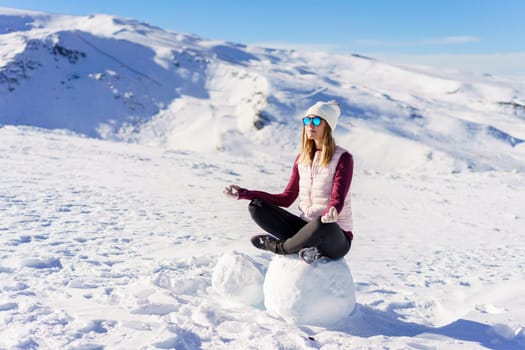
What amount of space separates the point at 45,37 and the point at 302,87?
1660cm

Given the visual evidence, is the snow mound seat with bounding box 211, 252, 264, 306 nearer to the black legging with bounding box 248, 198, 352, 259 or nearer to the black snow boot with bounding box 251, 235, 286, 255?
the black snow boot with bounding box 251, 235, 286, 255

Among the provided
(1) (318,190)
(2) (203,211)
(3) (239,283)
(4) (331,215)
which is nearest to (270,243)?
(3) (239,283)

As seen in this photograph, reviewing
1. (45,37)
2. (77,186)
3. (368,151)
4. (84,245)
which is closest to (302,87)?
(368,151)

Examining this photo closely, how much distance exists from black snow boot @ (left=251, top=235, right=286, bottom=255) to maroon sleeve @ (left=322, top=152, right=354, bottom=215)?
0.50 meters

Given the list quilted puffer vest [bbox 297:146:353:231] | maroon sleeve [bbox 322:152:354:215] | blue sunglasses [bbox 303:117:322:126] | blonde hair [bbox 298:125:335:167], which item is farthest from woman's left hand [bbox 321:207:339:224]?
blue sunglasses [bbox 303:117:322:126]

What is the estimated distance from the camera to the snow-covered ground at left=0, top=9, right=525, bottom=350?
3.64 metres

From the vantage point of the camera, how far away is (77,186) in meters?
9.93

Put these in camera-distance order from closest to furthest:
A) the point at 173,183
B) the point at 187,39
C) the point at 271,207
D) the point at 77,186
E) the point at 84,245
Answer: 1. the point at 271,207
2. the point at 84,245
3. the point at 77,186
4. the point at 173,183
5. the point at 187,39

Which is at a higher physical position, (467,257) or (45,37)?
(45,37)

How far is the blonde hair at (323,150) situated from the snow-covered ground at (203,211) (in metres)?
1.10

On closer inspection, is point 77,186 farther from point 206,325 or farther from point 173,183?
point 206,325

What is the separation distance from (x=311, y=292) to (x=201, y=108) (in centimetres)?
2494

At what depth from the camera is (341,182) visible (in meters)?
3.61

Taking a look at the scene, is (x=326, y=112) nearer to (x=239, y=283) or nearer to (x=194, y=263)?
(x=239, y=283)
